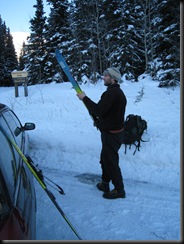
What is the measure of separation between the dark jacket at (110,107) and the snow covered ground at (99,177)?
1270 mm

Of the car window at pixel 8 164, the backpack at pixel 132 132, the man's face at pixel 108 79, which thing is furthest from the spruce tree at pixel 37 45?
the car window at pixel 8 164

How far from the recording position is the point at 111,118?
13.1 feet

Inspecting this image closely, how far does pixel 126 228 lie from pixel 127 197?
92 cm

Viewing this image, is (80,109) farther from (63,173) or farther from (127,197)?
(127,197)

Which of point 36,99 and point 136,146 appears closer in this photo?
point 136,146

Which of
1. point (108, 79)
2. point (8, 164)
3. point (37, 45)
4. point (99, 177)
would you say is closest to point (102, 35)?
point (37, 45)

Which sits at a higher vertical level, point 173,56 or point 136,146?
point 173,56

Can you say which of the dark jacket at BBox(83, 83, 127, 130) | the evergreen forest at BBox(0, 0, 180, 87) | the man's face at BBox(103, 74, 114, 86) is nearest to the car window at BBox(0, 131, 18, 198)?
the dark jacket at BBox(83, 83, 127, 130)

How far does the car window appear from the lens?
2104 millimetres

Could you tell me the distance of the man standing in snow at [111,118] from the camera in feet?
12.8

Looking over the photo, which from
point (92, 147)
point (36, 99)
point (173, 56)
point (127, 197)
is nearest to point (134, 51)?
point (173, 56)

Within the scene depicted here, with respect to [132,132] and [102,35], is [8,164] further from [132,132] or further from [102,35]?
[102,35]

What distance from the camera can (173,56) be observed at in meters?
15.4

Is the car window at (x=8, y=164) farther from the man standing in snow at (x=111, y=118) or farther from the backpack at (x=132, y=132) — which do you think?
the backpack at (x=132, y=132)
